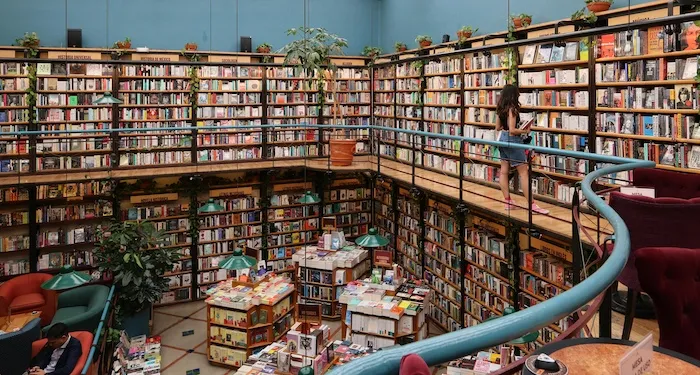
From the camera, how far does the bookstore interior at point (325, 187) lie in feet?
17.7

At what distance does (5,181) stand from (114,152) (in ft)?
5.82

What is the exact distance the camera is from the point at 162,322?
9352 millimetres

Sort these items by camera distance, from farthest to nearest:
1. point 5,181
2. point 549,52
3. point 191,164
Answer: point 191,164
point 5,181
point 549,52

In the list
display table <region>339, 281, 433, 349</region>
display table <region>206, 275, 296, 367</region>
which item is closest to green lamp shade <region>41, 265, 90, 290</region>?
display table <region>206, 275, 296, 367</region>

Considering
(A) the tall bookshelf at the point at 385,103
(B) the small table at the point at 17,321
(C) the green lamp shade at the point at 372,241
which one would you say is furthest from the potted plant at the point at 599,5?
(B) the small table at the point at 17,321

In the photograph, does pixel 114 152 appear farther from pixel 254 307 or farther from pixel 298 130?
pixel 254 307

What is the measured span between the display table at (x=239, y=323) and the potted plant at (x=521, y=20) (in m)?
5.36

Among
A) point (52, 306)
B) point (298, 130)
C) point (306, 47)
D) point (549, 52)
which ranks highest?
point (306, 47)

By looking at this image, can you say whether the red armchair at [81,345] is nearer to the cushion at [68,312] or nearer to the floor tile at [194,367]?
the floor tile at [194,367]

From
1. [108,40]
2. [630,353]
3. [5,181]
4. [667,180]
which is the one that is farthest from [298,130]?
[630,353]

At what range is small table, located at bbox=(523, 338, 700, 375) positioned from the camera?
1.40m

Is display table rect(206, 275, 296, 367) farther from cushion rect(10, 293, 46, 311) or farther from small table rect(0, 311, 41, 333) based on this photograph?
cushion rect(10, 293, 46, 311)

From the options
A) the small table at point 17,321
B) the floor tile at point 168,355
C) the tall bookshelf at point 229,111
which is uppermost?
the tall bookshelf at point 229,111

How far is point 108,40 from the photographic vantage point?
10969 millimetres
